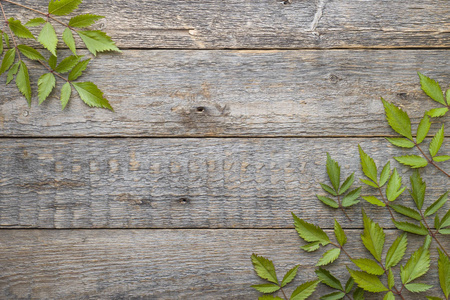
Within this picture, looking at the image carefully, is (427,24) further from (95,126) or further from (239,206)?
(95,126)

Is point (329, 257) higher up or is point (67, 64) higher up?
point (67, 64)

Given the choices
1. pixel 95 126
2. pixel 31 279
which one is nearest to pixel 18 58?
pixel 95 126

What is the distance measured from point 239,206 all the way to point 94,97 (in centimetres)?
37

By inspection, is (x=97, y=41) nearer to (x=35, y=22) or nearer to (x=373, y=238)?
(x=35, y=22)

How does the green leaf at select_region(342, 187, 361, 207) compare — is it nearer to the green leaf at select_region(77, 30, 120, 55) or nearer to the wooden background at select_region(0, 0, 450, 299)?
the wooden background at select_region(0, 0, 450, 299)

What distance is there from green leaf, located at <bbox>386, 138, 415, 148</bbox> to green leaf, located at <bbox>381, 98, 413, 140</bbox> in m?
0.01

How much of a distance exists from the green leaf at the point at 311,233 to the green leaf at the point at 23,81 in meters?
0.60

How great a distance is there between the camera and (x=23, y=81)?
0.70m

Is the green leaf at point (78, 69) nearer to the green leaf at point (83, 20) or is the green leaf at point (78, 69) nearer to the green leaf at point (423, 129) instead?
the green leaf at point (83, 20)

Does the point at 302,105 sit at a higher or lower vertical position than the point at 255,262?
higher

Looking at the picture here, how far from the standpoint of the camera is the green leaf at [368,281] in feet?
2.19

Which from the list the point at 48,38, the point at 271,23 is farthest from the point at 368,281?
the point at 48,38

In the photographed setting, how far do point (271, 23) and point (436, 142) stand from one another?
416 millimetres

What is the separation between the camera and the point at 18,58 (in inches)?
28.3
